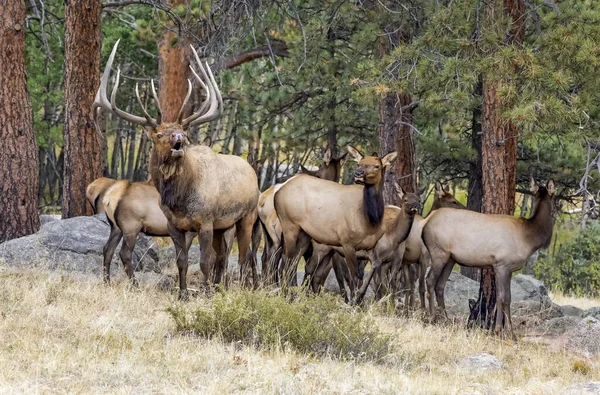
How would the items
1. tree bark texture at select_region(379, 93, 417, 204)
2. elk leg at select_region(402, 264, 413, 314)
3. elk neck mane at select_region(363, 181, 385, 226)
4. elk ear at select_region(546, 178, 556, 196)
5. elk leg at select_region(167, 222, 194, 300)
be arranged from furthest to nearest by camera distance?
1. tree bark texture at select_region(379, 93, 417, 204)
2. elk leg at select_region(402, 264, 413, 314)
3. elk neck mane at select_region(363, 181, 385, 226)
4. elk ear at select_region(546, 178, 556, 196)
5. elk leg at select_region(167, 222, 194, 300)

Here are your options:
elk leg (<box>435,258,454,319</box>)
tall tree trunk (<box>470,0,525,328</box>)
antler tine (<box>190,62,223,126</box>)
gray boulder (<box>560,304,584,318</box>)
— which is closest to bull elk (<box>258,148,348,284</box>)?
elk leg (<box>435,258,454,319</box>)

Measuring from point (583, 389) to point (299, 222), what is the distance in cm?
510

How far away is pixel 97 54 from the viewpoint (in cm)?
1574

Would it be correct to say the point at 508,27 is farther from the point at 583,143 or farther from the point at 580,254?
the point at 580,254

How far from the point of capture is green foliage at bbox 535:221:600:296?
25.0 metres

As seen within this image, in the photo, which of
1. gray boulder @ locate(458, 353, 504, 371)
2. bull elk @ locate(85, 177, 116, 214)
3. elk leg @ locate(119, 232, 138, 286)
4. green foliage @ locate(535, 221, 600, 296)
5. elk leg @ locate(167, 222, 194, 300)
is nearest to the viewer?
gray boulder @ locate(458, 353, 504, 371)

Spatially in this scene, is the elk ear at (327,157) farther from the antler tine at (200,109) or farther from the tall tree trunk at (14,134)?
the tall tree trunk at (14,134)

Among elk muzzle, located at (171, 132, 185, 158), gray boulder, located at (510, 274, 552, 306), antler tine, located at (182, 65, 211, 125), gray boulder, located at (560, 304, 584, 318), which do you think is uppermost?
antler tine, located at (182, 65, 211, 125)

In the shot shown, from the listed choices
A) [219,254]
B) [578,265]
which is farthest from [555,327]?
[578,265]

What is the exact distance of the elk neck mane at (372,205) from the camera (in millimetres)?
11953

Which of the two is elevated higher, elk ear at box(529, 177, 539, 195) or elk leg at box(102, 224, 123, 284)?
elk ear at box(529, 177, 539, 195)

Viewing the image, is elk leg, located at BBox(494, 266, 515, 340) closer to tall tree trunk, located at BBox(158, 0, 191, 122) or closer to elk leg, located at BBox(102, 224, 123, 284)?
elk leg, located at BBox(102, 224, 123, 284)

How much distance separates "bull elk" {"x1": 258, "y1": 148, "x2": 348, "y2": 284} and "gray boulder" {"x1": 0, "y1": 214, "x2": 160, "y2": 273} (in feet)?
5.50

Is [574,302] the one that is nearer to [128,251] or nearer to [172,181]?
[128,251]
